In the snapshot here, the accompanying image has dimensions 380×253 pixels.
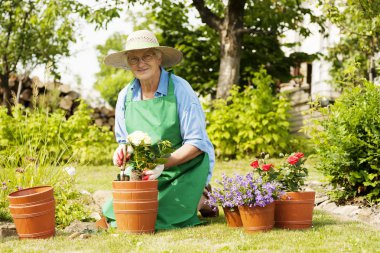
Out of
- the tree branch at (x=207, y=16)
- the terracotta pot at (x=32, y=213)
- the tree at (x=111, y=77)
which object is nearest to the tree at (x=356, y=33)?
the tree branch at (x=207, y=16)

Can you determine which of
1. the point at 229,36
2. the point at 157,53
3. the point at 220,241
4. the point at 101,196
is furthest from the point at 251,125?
the point at 220,241

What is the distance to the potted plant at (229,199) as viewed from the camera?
4184mm

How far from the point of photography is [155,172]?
425 centimetres

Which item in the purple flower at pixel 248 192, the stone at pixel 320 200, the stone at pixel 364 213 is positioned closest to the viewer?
the purple flower at pixel 248 192

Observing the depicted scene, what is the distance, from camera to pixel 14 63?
52.0 ft

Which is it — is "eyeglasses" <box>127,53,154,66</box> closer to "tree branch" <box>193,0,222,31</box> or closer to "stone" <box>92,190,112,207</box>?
"stone" <box>92,190,112,207</box>

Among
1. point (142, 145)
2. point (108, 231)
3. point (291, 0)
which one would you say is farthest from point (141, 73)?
point (291, 0)

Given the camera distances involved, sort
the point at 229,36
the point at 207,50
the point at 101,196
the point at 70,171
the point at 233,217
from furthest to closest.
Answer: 1. the point at 207,50
2. the point at 229,36
3. the point at 101,196
4. the point at 70,171
5. the point at 233,217

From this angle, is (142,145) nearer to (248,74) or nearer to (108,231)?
(108,231)

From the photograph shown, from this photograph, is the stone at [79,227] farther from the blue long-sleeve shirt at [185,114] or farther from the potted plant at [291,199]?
the potted plant at [291,199]

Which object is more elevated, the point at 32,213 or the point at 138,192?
the point at 138,192

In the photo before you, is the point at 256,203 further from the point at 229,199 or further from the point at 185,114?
the point at 185,114

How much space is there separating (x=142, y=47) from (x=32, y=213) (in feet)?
4.65

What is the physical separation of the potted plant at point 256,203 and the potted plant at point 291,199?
0.14 meters
